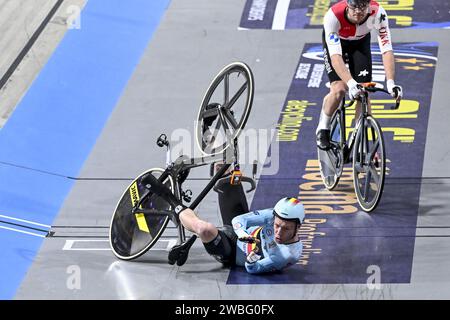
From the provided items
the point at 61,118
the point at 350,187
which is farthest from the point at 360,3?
the point at 61,118

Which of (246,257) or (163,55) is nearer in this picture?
(246,257)

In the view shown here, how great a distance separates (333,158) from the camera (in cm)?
973

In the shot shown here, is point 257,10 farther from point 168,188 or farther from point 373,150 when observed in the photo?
point 168,188

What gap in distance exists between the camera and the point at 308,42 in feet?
41.0

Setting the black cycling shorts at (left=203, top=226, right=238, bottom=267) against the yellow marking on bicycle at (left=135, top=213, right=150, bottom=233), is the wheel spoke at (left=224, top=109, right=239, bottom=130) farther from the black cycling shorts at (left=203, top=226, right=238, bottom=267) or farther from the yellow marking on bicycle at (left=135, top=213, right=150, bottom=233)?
the yellow marking on bicycle at (left=135, top=213, right=150, bottom=233)

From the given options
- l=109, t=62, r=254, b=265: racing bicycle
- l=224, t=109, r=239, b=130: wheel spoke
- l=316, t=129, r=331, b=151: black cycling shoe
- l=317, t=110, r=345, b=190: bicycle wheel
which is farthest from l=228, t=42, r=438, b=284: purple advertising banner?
l=224, t=109, r=239, b=130: wheel spoke

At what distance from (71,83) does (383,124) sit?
3.35 meters

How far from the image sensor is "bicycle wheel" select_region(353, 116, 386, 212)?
29.4 ft

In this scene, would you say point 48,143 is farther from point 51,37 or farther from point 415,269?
point 415,269

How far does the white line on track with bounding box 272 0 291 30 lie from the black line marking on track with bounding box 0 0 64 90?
260 cm

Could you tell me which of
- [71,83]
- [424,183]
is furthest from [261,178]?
[71,83]

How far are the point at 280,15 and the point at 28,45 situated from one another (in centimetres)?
285

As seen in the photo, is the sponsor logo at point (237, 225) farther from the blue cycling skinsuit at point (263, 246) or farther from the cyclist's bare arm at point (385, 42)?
the cyclist's bare arm at point (385, 42)
